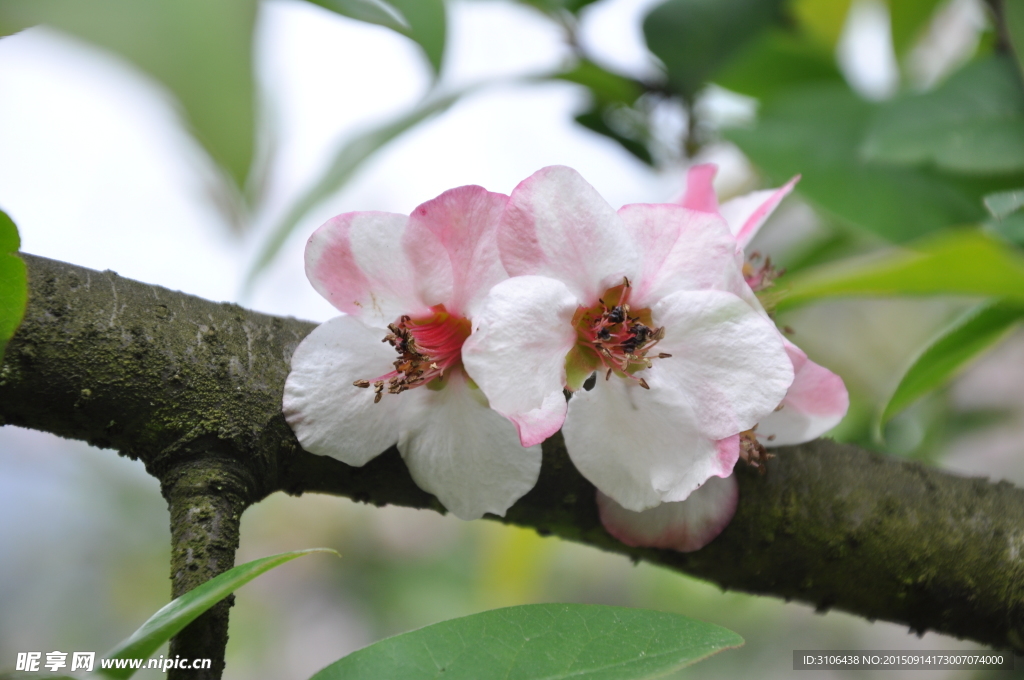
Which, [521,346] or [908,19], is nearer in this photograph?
[521,346]

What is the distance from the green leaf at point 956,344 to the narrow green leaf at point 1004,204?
61mm

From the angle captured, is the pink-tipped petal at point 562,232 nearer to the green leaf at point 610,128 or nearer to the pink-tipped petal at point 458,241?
the pink-tipped petal at point 458,241

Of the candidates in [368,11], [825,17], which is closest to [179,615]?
[368,11]

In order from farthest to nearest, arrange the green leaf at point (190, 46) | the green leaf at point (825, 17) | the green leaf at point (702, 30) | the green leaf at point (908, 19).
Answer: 1. the green leaf at point (825, 17)
2. the green leaf at point (908, 19)
3. the green leaf at point (702, 30)
4. the green leaf at point (190, 46)

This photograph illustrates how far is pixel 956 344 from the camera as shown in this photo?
60 centimetres

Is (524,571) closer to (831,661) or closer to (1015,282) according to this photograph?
(831,661)

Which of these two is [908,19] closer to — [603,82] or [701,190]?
[603,82]

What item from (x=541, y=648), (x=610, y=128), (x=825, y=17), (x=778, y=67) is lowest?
(x=541, y=648)

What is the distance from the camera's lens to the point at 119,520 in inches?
77.0

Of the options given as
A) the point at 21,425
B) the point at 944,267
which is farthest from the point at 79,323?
the point at 944,267

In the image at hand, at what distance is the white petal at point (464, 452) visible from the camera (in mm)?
439

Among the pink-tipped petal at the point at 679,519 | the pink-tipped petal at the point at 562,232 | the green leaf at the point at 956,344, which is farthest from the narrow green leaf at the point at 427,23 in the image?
the green leaf at the point at 956,344

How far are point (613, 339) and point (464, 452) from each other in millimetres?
109

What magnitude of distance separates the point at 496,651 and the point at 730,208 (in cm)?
35
